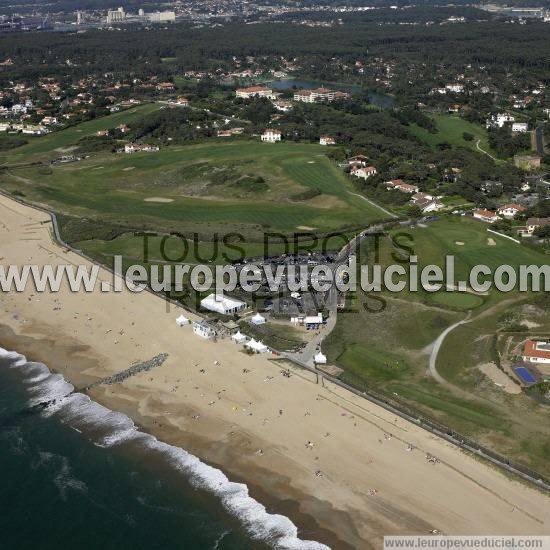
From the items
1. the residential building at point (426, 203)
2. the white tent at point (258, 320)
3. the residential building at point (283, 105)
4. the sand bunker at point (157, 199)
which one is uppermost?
the residential building at point (283, 105)

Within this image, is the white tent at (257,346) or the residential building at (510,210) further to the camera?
the residential building at (510,210)

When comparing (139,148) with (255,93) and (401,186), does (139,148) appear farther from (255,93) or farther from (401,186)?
(401,186)

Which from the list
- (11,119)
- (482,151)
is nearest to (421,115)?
(482,151)

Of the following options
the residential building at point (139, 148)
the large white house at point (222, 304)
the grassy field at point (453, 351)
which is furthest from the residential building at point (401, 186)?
the residential building at point (139, 148)

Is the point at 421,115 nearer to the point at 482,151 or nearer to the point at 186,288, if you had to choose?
the point at 482,151

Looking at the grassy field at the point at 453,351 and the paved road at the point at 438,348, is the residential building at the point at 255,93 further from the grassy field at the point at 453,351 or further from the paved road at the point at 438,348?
the paved road at the point at 438,348

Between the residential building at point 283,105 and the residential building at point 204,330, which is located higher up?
the residential building at point 283,105

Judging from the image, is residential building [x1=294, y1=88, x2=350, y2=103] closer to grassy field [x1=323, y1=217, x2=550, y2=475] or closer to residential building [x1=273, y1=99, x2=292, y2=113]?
residential building [x1=273, y1=99, x2=292, y2=113]
